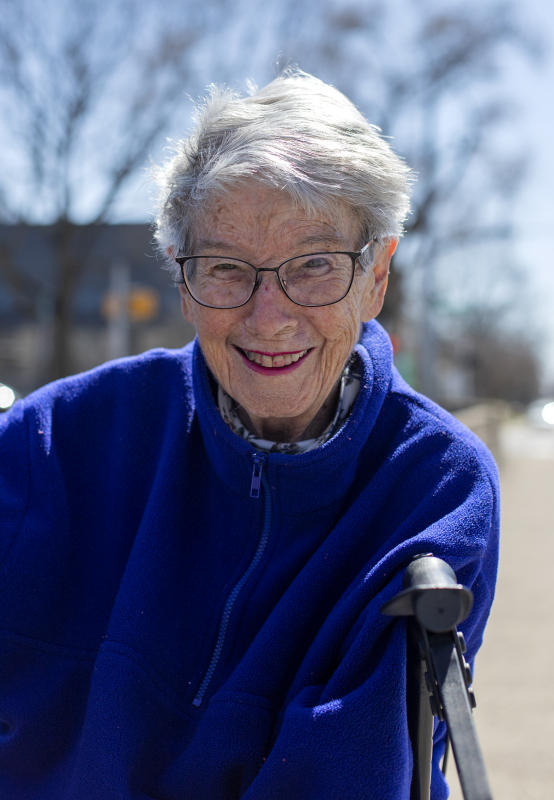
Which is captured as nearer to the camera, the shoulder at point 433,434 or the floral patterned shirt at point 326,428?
the shoulder at point 433,434

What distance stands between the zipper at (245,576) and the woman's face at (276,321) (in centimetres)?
14

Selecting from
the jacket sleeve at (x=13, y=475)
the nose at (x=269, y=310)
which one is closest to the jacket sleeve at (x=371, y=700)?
the nose at (x=269, y=310)

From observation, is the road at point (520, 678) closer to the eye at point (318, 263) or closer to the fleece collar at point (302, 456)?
the fleece collar at point (302, 456)

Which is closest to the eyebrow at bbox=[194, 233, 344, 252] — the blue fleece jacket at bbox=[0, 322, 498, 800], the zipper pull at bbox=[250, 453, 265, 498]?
the blue fleece jacket at bbox=[0, 322, 498, 800]

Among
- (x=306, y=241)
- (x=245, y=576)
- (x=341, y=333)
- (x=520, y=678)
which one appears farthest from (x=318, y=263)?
(x=520, y=678)

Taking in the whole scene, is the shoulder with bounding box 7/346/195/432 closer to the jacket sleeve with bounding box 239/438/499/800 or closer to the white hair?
the white hair

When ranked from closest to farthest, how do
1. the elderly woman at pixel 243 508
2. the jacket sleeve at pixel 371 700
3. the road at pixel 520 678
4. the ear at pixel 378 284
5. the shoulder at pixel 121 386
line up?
the jacket sleeve at pixel 371 700, the elderly woman at pixel 243 508, the ear at pixel 378 284, the shoulder at pixel 121 386, the road at pixel 520 678

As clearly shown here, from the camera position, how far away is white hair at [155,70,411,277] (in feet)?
5.28

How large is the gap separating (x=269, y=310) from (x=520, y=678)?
138 inches

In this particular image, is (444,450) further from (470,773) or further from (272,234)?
(470,773)

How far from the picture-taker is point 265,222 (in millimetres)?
1631

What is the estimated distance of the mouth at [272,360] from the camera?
5.73ft

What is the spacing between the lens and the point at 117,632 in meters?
1.72

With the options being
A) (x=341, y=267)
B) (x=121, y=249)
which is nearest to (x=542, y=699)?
(x=341, y=267)
